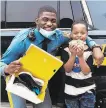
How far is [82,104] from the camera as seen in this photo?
2623 mm

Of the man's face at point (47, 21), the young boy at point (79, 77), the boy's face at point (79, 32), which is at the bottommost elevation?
the young boy at point (79, 77)

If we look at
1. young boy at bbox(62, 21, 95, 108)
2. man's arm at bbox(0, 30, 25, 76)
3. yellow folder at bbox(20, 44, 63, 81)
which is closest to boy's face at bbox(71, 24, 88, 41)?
young boy at bbox(62, 21, 95, 108)

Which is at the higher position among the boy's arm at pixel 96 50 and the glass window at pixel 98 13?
the glass window at pixel 98 13

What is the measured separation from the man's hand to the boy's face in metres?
0.53

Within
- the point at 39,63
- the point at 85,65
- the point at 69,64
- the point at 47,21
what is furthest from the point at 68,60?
the point at 47,21

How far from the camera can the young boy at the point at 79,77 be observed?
2.58m

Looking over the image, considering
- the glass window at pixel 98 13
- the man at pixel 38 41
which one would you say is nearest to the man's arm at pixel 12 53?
the man at pixel 38 41

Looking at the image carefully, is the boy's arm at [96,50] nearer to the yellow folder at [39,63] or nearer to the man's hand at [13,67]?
the yellow folder at [39,63]

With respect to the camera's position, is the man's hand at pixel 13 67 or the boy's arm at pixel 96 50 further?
the boy's arm at pixel 96 50

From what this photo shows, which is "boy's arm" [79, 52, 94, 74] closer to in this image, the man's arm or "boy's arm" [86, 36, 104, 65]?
"boy's arm" [86, 36, 104, 65]

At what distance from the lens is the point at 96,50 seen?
8.62 feet

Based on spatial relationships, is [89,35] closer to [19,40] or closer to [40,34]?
[40,34]

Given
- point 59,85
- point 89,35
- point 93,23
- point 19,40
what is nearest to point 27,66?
point 19,40

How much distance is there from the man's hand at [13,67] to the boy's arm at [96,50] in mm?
624
